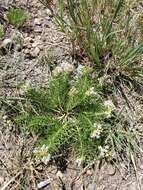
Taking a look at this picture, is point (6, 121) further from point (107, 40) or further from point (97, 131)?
point (107, 40)

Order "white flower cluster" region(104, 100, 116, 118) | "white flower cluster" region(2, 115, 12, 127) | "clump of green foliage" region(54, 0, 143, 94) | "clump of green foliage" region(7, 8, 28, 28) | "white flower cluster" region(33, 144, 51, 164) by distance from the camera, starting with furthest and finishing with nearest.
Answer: "clump of green foliage" region(7, 8, 28, 28), "clump of green foliage" region(54, 0, 143, 94), "white flower cluster" region(2, 115, 12, 127), "white flower cluster" region(104, 100, 116, 118), "white flower cluster" region(33, 144, 51, 164)

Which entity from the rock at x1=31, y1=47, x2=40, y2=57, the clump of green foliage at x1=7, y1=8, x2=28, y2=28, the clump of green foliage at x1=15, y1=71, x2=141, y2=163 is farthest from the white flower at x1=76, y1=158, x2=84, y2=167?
the clump of green foliage at x1=7, y1=8, x2=28, y2=28

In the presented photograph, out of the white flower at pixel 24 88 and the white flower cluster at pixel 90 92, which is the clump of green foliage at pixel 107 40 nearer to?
the white flower cluster at pixel 90 92

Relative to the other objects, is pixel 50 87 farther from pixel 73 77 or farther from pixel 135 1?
pixel 135 1

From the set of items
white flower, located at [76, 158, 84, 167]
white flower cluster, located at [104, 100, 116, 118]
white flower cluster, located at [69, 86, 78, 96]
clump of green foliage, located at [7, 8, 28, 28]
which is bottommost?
white flower, located at [76, 158, 84, 167]

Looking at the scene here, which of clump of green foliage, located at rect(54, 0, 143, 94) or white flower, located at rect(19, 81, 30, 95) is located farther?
clump of green foliage, located at rect(54, 0, 143, 94)

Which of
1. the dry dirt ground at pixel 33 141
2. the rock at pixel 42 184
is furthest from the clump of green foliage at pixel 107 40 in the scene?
the rock at pixel 42 184

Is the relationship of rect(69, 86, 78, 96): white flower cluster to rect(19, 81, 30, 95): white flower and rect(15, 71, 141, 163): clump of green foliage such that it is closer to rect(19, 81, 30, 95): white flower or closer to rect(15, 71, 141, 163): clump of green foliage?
rect(15, 71, 141, 163): clump of green foliage

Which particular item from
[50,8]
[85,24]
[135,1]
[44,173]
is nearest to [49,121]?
[44,173]
